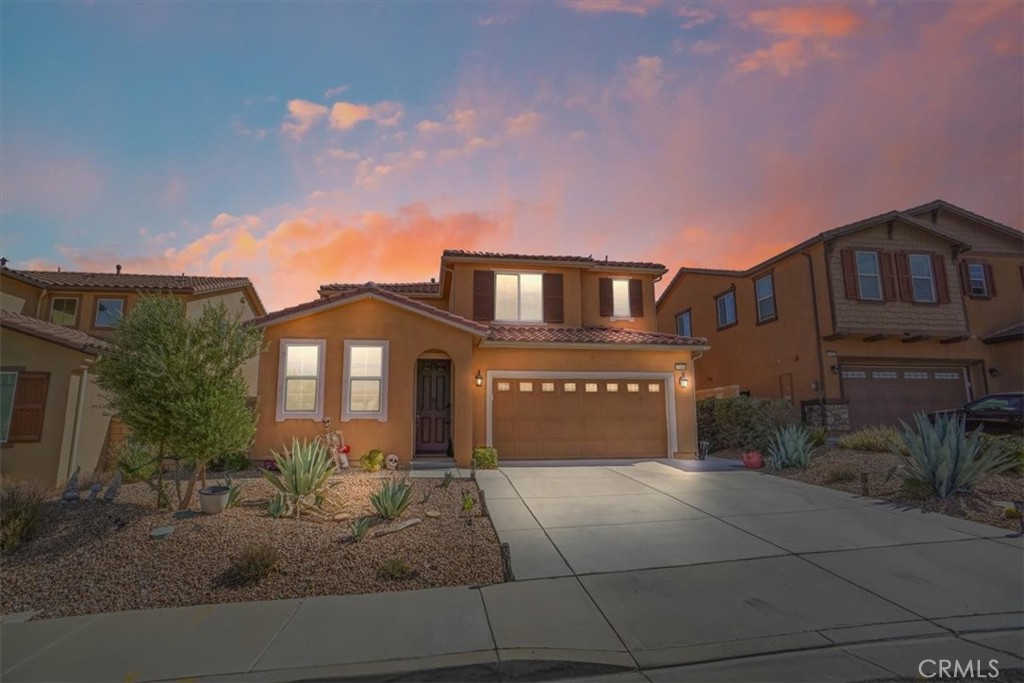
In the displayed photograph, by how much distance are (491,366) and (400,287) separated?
21.1 ft

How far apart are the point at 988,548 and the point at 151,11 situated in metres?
16.4

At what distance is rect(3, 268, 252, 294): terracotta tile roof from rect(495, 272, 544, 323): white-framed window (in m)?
10.8

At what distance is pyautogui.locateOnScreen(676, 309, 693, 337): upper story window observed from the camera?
76.7 feet

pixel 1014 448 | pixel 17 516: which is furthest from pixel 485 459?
pixel 1014 448

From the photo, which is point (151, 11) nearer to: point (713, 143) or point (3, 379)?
point (3, 379)

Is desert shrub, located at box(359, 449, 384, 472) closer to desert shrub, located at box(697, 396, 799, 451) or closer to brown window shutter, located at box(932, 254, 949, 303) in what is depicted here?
desert shrub, located at box(697, 396, 799, 451)

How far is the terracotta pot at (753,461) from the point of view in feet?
40.3

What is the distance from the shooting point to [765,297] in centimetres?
1886

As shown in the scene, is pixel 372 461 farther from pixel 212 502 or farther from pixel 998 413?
pixel 998 413

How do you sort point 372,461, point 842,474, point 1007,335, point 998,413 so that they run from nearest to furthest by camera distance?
point 842,474 → point 372,461 → point 998,413 → point 1007,335

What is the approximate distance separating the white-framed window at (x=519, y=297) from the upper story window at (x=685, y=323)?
1050 centimetres

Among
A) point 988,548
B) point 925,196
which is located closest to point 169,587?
point 988,548

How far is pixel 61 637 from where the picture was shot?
14.4 ft

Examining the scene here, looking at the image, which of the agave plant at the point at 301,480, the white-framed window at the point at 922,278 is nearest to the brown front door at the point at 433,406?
the agave plant at the point at 301,480
